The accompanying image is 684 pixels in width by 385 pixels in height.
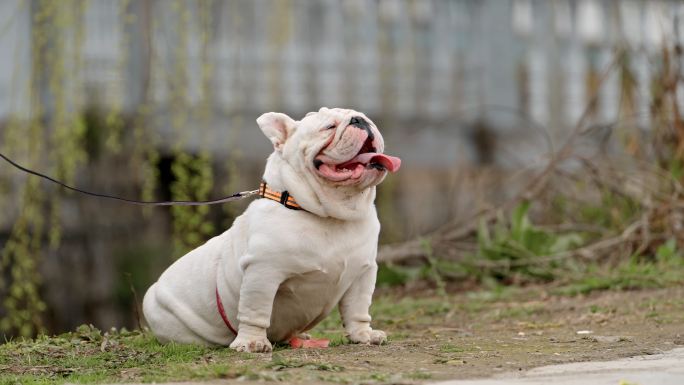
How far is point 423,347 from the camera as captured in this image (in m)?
4.34

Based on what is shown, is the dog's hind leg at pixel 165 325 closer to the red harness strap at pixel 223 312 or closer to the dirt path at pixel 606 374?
the red harness strap at pixel 223 312

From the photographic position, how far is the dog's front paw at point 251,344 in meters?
4.16

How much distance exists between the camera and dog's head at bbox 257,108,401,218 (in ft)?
13.5

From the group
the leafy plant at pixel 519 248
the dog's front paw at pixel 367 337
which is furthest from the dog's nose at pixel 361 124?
the leafy plant at pixel 519 248

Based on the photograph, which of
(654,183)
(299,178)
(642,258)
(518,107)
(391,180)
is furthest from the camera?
(518,107)

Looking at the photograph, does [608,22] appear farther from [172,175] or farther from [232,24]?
[172,175]

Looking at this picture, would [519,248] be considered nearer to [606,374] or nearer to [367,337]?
[367,337]

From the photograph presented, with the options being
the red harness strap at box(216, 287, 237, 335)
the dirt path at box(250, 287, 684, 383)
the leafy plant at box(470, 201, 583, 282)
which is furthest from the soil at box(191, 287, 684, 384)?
the leafy plant at box(470, 201, 583, 282)

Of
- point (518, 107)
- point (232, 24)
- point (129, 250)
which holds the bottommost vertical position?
point (129, 250)

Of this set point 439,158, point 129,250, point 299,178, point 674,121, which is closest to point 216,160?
point 129,250

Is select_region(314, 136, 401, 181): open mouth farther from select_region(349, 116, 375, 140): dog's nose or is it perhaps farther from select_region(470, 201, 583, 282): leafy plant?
select_region(470, 201, 583, 282): leafy plant

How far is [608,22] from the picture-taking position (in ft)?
31.7

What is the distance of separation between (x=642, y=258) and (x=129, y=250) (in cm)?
368

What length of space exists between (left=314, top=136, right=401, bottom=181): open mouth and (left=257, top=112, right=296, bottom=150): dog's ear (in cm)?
22
